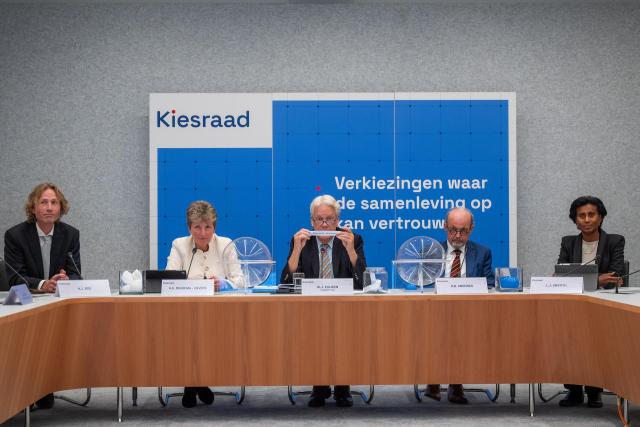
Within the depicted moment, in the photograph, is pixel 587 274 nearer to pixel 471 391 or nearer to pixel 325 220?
pixel 471 391

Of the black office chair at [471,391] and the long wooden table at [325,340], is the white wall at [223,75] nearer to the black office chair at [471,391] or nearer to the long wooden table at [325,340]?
the black office chair at [471,391]

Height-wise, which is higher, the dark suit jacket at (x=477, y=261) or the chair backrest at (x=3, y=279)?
the dark suit jacket at (x=477, y=261)

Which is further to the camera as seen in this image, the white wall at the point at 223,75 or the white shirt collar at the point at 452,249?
the white wall at the point at 223,75

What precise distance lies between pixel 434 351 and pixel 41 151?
147 inches

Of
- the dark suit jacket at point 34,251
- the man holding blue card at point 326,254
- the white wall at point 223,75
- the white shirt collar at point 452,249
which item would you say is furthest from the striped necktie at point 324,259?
the white wall at point 223,75

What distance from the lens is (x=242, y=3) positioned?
5922mm

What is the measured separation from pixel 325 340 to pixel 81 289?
48.3 inches

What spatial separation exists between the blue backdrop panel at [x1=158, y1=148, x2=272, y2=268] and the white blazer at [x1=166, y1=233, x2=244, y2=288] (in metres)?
1.10

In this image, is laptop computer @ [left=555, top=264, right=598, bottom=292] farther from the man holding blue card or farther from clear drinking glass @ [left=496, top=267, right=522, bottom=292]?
the man holding blue card

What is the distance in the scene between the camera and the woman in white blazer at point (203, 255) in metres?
4.23

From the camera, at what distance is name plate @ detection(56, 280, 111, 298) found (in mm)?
3696

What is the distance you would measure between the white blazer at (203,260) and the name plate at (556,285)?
1660 millimetres

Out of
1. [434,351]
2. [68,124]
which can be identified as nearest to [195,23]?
[68,124]

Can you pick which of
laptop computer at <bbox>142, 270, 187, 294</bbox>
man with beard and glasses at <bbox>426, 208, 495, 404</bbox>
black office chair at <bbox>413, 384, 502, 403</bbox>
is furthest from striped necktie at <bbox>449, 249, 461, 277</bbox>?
laptop computer at <bbox>142, 270, 187, 294</bbox>
